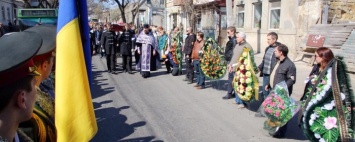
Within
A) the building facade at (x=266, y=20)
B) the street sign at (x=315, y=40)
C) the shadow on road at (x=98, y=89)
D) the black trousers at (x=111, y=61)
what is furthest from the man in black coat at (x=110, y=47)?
the building facade at (x=266, y=20)

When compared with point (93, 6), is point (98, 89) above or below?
below

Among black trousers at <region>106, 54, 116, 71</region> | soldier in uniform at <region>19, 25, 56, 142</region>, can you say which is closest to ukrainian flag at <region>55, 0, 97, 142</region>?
soldier in uniform at <region>19, 25, 56, 142</region>

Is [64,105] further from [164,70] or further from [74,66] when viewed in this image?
[164,70]

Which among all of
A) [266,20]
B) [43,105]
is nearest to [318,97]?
[43,105]

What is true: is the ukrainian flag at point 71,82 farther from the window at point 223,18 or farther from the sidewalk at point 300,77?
the window at point 223,18

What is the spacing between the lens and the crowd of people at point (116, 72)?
4.31 feet

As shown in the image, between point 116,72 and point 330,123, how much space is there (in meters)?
9.09

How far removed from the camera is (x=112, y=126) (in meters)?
5.88

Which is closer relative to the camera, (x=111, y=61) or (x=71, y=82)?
(x=71, y=82)

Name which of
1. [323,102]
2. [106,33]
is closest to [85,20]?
[323,102]

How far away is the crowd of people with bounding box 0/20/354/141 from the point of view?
1313 mm

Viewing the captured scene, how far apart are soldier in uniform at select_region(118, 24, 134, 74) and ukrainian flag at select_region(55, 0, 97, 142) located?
9.47 metres

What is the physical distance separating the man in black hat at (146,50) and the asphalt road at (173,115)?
110 cm

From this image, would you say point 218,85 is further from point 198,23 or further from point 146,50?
point 198,23
